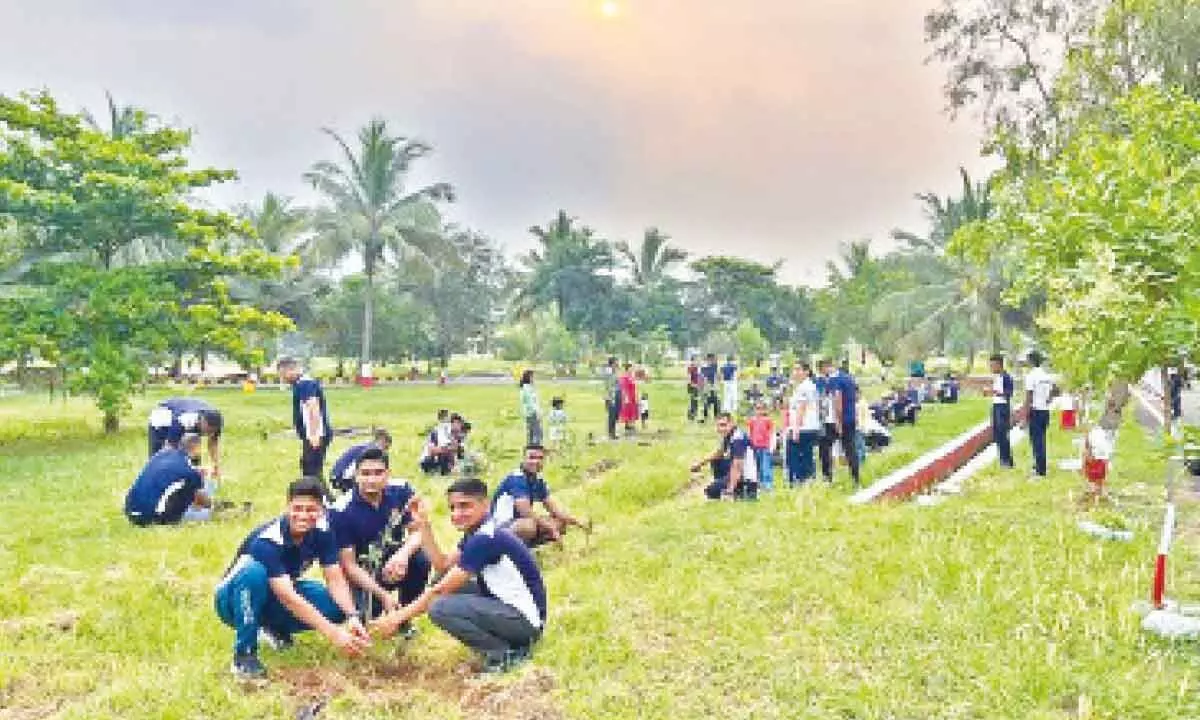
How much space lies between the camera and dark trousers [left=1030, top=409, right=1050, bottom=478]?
11.6m

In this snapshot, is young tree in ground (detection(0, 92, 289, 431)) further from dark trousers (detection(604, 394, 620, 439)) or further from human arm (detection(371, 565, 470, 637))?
human arm (detection(371, 565, 470, 637))

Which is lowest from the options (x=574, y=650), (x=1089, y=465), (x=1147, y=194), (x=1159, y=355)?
(x=574, y=650)

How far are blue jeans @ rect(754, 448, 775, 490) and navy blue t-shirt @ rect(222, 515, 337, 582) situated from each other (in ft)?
23.6

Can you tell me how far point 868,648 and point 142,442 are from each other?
1477 cm

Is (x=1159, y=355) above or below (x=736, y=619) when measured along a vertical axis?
above

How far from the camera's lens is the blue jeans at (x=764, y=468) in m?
11.9

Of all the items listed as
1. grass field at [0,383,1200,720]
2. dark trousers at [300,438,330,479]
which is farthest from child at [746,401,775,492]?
dark trousers at [300,438,330,479]

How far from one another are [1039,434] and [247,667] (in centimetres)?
995

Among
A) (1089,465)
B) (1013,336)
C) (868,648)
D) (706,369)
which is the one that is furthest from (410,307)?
(868,648)

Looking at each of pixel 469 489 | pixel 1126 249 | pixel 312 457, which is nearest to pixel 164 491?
pixel 312 457

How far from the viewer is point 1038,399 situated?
11.6m

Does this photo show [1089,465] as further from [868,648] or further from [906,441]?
[906,441]

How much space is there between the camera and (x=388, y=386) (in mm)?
38844

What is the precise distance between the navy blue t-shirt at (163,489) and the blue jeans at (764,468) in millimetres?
6552
